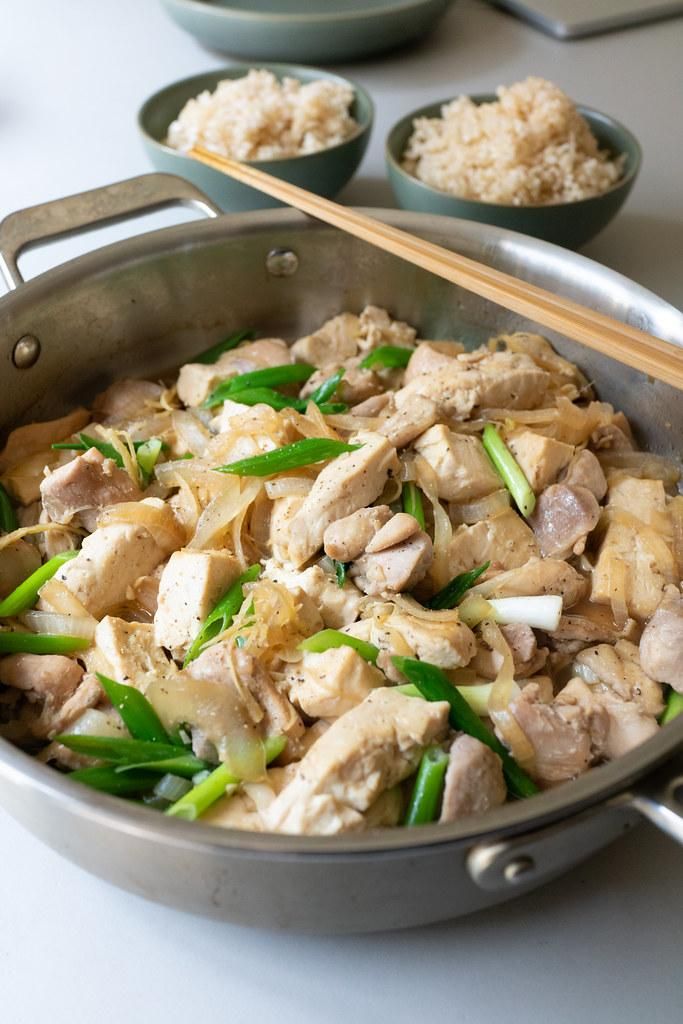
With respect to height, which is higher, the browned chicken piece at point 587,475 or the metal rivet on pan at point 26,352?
the metal rivet on pan at point 26,352

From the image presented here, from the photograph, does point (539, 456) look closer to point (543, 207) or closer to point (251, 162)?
point (543, 207)

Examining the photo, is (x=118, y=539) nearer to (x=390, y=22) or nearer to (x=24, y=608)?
(x=24, y=608)

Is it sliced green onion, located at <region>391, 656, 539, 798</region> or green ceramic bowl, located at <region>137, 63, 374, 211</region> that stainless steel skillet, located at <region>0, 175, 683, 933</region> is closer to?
sliced green onion, located at <region>391, 656, 539, 798</region>


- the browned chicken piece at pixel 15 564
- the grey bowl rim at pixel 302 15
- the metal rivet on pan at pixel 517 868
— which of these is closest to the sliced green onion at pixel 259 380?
the browned chicken piece at pixel 15 564

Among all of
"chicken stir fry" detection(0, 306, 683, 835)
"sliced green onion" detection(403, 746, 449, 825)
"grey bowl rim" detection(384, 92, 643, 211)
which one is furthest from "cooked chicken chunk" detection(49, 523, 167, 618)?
"grey bowl rim" detection(384, 92, 643, 211)

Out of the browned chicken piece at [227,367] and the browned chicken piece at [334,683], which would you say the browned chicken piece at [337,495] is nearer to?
the browned chicken piece at [334,683]

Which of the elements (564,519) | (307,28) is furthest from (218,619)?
(307,28)

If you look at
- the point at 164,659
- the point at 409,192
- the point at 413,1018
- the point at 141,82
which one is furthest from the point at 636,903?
the point at 141,82

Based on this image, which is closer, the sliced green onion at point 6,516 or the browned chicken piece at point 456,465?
the browned chicken piece at point 456,465
